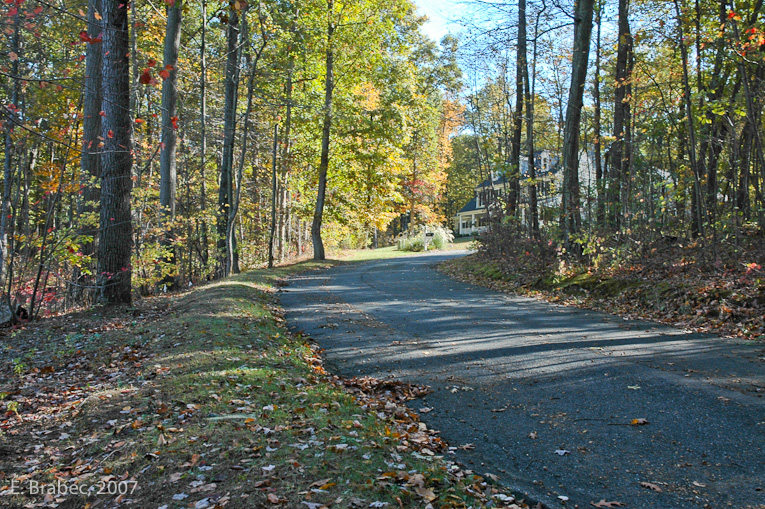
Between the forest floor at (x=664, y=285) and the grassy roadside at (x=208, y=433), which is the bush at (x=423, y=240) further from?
the grassy roadside at (x=208, y=433)

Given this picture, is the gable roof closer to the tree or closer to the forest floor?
the tree

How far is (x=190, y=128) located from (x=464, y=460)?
62.6 feet

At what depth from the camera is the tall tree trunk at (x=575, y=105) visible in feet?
42.9

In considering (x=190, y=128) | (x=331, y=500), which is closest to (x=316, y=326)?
(x=331, y=500)

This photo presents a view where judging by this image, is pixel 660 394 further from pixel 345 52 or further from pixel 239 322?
pixel 345 52

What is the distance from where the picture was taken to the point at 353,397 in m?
5.00

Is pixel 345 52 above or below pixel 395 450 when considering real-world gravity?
above

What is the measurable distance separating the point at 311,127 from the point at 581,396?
2300cm

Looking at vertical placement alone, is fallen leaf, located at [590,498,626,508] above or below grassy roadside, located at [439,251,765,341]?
below

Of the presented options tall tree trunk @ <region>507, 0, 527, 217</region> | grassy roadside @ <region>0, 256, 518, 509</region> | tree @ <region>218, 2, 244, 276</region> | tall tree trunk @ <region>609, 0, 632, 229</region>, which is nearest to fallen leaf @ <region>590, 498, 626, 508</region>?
grassy roadside @ <region>0, 256, 518, 509</region>

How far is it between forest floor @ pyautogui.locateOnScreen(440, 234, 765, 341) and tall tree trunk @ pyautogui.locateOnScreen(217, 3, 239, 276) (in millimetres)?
8885

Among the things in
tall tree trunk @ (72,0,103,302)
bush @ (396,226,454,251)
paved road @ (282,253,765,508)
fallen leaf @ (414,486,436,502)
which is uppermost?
tall tree trunk @ (72,0,103,302)

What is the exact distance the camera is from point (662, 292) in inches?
375

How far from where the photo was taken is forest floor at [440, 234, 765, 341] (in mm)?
8031
